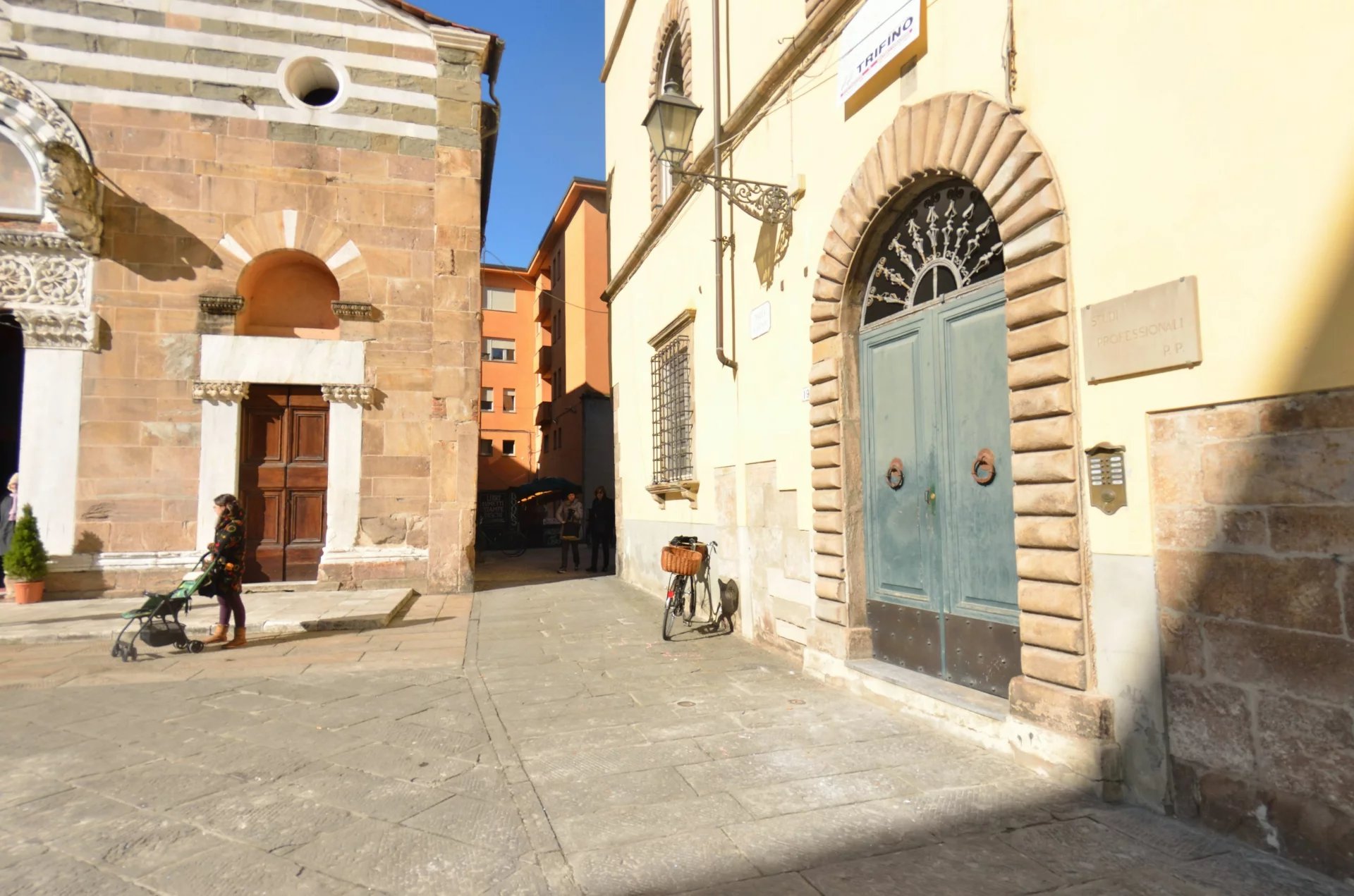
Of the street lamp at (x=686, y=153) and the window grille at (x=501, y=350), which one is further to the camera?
the window grille at (x=501, y=350)

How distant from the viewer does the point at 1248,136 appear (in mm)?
2924

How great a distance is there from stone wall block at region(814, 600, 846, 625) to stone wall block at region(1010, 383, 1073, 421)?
82.4 inches

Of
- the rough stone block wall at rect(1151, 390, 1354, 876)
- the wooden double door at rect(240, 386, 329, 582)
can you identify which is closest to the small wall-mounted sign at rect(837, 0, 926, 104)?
the rough stone block wall at rect(1151, 390, 1354, 876)

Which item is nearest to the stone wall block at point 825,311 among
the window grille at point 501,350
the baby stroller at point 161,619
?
the baby stroller at point 161,619

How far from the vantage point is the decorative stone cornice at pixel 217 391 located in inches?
397

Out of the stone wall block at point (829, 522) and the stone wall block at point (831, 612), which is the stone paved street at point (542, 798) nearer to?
the stone wall block at point (831, 612)

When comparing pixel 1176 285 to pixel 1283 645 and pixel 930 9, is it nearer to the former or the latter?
pixel 1283 645

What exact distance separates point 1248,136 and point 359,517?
A: 10.2 metres

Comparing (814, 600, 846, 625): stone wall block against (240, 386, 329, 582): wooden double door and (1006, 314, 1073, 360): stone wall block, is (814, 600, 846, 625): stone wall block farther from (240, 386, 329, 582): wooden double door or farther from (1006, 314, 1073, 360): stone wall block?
(240, 386, 329, 582): wooden double door

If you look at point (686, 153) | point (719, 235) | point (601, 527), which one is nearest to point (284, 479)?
point (601, 527)

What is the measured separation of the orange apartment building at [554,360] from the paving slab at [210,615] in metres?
7.73

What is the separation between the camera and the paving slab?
7.68m

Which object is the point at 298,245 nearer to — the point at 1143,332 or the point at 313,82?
the point at 313,82

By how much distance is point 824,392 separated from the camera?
223 inches
